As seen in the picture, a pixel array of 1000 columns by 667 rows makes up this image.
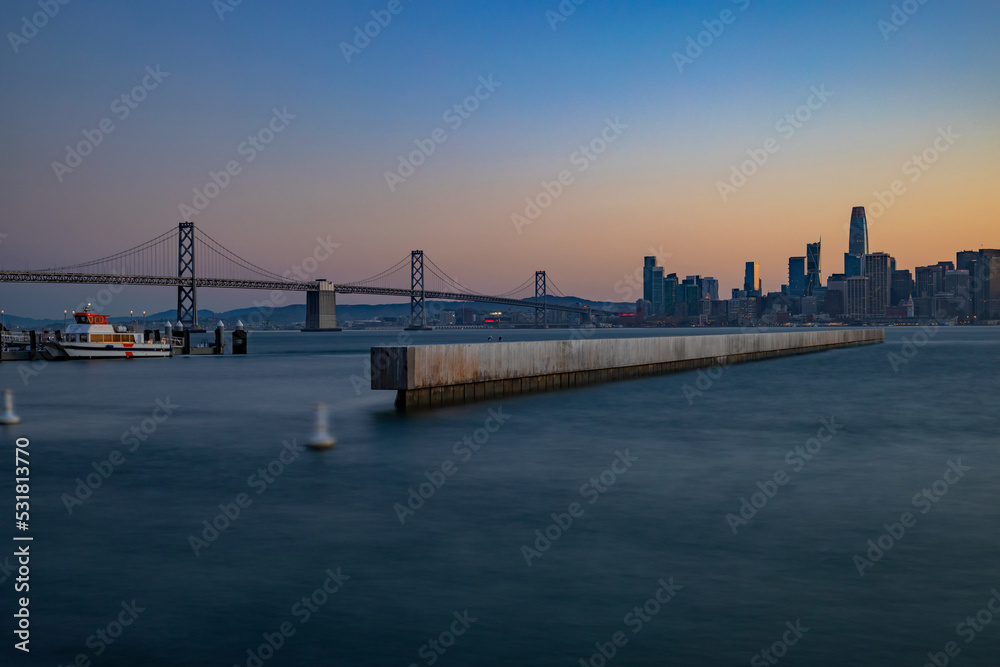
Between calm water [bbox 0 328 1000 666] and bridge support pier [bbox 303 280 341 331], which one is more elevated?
bridge support pier [bbox 303 280 341 331]

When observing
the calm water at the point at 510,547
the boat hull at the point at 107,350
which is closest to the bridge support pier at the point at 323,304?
the boat hull at the point at 107,350

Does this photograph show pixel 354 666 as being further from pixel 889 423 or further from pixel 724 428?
pixel 889 423

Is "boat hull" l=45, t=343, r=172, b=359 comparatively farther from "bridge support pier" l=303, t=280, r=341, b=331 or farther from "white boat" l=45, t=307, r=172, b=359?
"bridge support pier" l=303, t=280, r=341, b=331

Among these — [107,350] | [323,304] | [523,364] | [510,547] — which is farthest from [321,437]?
[323,304]

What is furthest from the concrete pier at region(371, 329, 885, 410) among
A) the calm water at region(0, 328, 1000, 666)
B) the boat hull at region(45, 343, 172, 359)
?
the boat hull at region(45, 343, 172, 359)

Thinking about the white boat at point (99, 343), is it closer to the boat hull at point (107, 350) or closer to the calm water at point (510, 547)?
the boat hull at point (107, 350)

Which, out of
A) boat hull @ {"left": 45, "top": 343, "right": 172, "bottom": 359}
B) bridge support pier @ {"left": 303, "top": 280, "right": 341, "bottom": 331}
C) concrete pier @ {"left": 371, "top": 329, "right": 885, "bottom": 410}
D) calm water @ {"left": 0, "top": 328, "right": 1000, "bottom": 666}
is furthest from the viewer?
bridge support pier @ {"left": 303, "top": 280, "right": 341, "bottom": 331}
